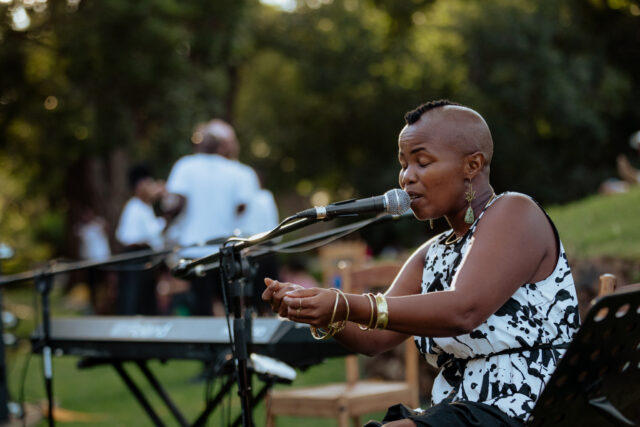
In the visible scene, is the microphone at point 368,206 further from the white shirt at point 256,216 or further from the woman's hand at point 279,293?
the white shirt at point 256,216

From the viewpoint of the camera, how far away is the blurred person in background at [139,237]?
8961mm

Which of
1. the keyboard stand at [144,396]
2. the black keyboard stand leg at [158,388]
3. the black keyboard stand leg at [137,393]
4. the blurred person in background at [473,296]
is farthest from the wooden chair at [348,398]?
the blurred person in background at [473,296]

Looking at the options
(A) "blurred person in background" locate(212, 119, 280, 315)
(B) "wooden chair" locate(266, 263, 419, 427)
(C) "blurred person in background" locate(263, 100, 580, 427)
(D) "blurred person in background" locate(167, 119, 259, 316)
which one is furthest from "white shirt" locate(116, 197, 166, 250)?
(C) "blurred person in background" locate(263, 100, 580, 427)

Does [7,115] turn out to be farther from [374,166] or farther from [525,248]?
[374,166]

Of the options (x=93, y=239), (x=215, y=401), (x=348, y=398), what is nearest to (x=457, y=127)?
(x=215, y=401)

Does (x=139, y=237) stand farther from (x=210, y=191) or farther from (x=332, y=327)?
(x=332, y=327)

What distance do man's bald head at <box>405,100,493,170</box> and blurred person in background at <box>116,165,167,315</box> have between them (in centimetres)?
671

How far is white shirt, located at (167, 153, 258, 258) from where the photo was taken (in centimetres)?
630

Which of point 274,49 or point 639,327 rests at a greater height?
point 274,49

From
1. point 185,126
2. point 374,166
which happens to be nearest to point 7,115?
point 185,126

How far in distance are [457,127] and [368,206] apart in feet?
1.45

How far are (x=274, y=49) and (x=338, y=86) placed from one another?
2.43 metres

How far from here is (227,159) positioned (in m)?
6.46

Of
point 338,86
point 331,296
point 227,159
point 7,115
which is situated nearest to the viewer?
point 331,296
